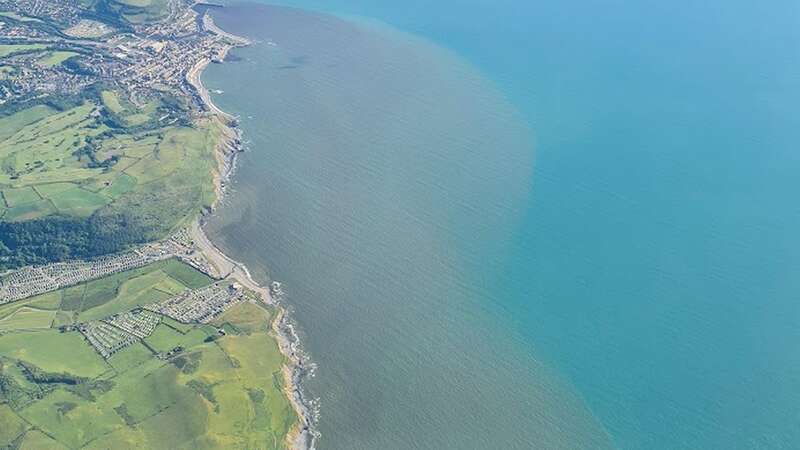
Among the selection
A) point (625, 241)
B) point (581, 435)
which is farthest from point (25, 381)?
point (625, 241)

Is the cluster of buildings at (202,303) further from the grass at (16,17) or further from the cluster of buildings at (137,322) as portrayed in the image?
the grass at (16,17)

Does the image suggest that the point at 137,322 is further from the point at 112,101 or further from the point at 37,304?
the point at 112,101

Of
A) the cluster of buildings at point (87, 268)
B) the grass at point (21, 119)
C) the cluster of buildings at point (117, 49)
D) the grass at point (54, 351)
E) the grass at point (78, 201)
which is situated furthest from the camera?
the cluster of buildings at point (117, 49)

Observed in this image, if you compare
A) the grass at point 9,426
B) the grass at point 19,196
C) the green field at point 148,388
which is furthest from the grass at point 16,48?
the grass at point 9,426

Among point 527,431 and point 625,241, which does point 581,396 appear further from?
point 625,241

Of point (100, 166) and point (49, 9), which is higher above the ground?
point (49, 9)

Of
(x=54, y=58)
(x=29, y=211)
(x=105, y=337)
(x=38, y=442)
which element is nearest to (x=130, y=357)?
(x=105, y=337)
